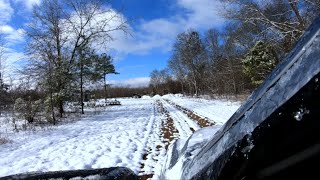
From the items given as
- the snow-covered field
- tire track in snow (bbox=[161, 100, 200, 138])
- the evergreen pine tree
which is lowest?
the snow-covered field

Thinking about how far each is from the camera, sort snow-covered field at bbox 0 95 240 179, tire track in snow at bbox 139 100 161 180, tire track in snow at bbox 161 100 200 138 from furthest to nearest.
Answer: tire track in snow at bbox 161 100 200 138, snow-covered field at bbox 0 95 240 179, tire track in snow at bbox 139 100 161 180

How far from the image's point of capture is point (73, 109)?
2445 centimetres

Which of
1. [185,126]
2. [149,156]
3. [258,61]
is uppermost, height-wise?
[258,61]

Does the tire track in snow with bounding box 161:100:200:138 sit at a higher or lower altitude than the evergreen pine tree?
lower

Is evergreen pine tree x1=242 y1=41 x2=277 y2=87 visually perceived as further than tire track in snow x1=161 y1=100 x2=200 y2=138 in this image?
Yes

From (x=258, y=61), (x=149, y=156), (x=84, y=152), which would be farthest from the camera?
(x=258, y=61)

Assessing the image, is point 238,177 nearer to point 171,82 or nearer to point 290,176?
point 290,176

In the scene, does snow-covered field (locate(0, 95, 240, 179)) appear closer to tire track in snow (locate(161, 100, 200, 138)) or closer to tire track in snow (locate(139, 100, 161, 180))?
tire track in snow (locate(139, 100, 161, 180))

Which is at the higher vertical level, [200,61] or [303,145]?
[200,61]

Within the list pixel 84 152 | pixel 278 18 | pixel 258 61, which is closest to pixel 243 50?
pixel 258 61

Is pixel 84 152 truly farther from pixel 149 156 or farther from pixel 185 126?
pixel 185 126

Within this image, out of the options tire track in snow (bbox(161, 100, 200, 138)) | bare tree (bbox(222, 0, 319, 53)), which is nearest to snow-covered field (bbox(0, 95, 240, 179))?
tire track in snow (bbox(161, 100, 200, 138))

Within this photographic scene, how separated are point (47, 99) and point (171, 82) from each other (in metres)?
71.9

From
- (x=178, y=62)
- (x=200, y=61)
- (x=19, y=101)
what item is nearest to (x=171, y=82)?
(x=178, y=62)
